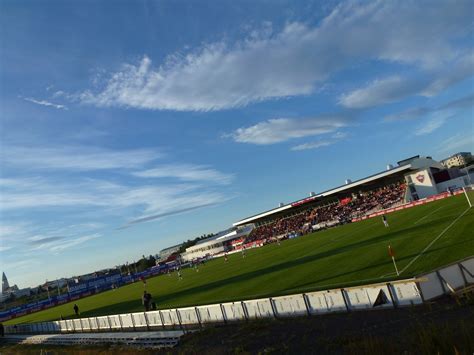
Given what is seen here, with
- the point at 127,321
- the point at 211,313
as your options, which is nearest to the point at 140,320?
the point at 127,321

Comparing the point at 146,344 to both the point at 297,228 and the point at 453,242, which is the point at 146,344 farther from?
the point at 297,228

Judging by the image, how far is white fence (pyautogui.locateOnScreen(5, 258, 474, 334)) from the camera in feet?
47.0

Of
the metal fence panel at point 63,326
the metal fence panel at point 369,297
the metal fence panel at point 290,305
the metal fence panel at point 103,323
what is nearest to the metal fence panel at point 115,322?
the metal fence panel at point 103,323

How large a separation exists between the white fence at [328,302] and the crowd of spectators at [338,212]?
4830cm

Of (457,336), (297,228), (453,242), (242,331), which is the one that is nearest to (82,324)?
(242,331)

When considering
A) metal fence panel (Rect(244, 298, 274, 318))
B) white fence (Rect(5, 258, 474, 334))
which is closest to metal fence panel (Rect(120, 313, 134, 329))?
white fence (Rect(5, 258, 474, 334))

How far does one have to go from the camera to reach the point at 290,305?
56.8ft

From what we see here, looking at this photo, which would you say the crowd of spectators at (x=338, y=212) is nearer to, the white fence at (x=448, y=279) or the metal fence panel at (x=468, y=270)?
the metal fence panel at (x=468, y=270)

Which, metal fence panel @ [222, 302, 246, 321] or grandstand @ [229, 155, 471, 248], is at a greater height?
grandstand @ [229, 155, 471, 248]

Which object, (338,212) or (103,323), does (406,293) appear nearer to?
(103,323)

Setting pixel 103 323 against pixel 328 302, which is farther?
pixel 103 323

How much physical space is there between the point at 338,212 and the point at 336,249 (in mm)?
43825

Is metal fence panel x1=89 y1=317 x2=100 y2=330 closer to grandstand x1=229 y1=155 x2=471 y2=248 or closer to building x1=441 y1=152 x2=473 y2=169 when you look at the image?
grandstand x1=229 y1=155 x2=471 y2=248

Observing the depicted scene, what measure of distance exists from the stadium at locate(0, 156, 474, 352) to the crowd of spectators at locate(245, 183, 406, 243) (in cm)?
31
